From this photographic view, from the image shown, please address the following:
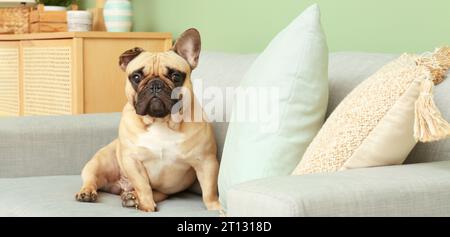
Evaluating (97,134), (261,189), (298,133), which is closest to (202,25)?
(97,134)

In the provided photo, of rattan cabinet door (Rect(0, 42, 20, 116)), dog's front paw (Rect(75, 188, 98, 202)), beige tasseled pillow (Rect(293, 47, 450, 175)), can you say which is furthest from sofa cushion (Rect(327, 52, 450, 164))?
rattan cabinet door (Rect(0, 42, 20, 116))

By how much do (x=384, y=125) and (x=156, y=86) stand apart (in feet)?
2.25

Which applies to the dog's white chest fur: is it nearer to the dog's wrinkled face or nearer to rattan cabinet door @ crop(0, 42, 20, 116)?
the dog's wrinkled face

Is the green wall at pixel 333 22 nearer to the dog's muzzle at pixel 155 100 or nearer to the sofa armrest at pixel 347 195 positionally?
the dog's muzzle at pixel 155 100

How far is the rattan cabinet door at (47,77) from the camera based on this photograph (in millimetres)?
3076

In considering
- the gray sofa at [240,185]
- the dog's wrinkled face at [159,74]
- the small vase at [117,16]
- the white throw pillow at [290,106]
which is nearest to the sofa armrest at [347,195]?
the gray sofa at [240,185]

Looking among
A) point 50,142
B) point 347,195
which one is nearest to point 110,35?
point 50,142

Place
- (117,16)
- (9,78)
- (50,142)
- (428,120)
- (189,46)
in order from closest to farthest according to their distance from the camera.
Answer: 1. (428,120)
2. (189,46)
3. (50,142)
4. (117,16)
5. (9,78)

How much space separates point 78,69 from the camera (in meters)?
2.95

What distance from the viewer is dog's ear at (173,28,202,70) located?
199 centimetres

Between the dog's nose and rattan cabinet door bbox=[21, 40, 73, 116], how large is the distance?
3.88 ft

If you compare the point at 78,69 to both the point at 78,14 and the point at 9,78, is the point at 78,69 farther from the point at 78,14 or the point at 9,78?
the point at 9,78

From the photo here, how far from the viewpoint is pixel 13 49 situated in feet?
11.8

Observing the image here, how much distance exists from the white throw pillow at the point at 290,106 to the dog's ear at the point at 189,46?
351 mm
